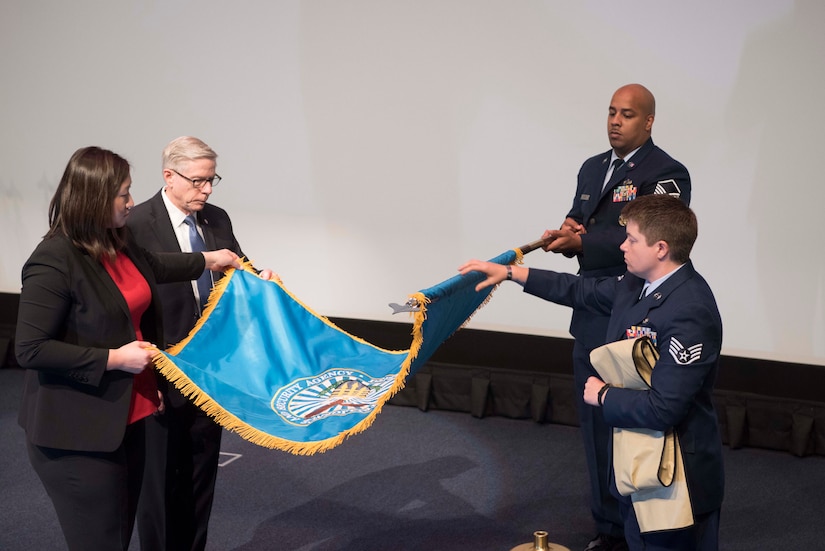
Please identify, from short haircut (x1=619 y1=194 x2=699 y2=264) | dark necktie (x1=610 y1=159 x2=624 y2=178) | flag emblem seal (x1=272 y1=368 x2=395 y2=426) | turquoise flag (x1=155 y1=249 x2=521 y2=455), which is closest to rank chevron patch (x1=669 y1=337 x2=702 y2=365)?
short haircut (x1=619 y1=194 x2=699 y2=264)

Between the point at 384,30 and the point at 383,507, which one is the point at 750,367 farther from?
the point at 384,30

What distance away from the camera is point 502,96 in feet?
15.9

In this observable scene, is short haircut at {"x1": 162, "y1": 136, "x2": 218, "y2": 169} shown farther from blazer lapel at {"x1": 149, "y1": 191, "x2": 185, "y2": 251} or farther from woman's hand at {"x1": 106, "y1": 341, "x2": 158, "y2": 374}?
woman's hand at {"x1": 106, "y1": 341, "x2": 158, "y2": 374}

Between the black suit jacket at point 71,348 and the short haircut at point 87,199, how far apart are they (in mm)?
34

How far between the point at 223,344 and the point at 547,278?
1073mm

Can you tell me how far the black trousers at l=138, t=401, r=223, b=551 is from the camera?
2973 mm

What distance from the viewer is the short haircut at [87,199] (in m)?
2.32

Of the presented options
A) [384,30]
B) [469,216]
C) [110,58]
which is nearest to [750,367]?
[469,216]

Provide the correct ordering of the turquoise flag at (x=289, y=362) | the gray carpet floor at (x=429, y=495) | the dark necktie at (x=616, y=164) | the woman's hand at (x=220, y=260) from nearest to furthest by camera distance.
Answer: the turquoise flag at (x=289, y=362), the woman's hand at (x=220, y=260), the dark necktie at (x=616, y=164), the gray carpet floor at (x=429, y=495)

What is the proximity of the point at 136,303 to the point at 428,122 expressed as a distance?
2.81 m

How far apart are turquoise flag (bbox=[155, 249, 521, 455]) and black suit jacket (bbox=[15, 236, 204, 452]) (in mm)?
197

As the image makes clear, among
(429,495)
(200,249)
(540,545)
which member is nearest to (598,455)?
(540,545)

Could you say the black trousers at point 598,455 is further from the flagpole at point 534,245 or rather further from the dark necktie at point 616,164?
the dark necktie at point 616,164

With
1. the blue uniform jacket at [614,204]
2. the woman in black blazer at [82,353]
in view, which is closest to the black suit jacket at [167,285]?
the woman in black blazer at [82,353]
